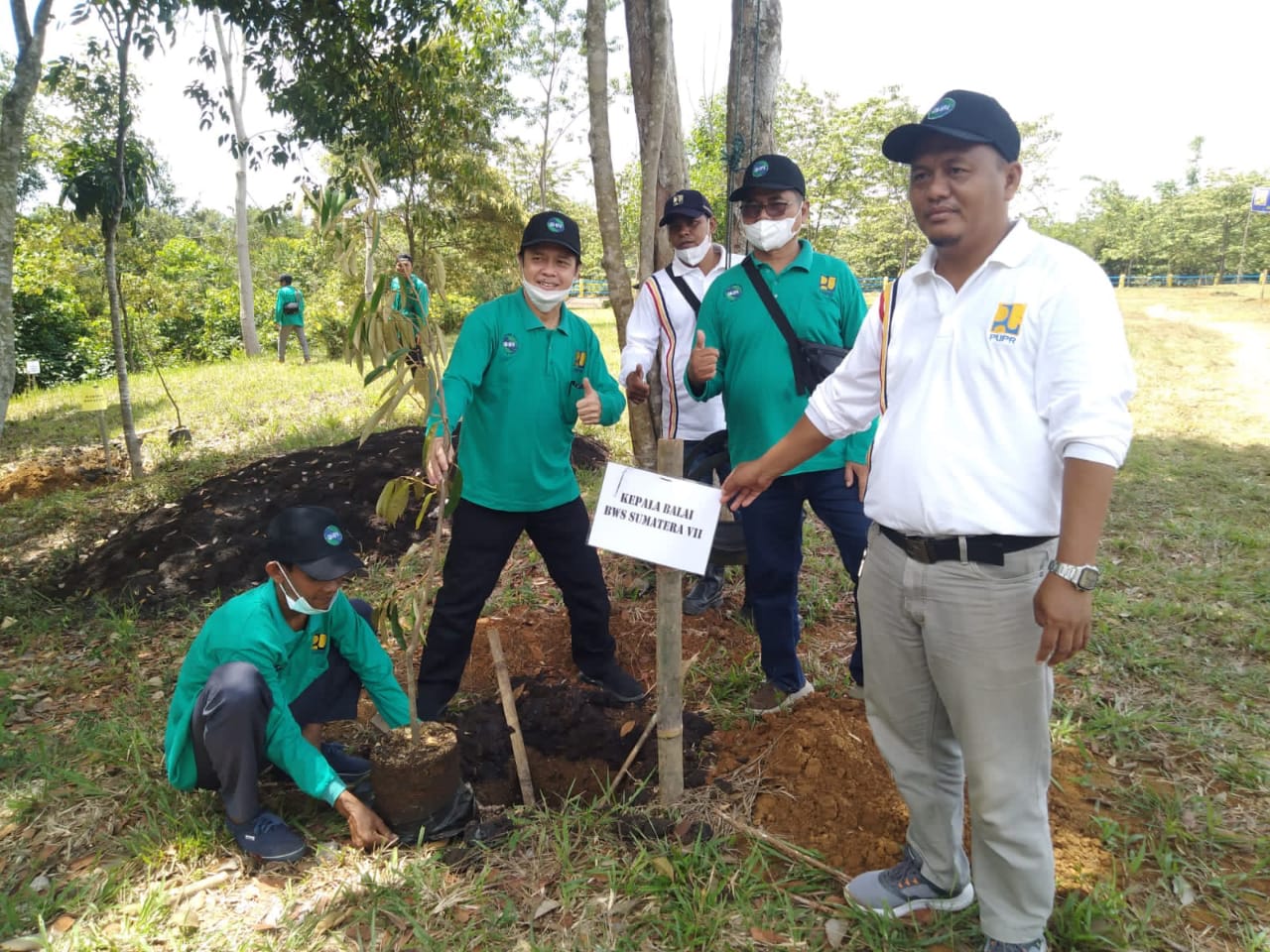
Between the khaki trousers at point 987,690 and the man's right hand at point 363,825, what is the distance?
1582mm

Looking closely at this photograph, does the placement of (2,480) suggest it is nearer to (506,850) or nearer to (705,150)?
(506,850)

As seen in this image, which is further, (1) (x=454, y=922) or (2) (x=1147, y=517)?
(2) (x=1147, y=517)

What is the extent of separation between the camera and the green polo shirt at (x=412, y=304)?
2.19 metres

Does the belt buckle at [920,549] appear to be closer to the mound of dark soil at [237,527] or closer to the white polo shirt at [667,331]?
the white polo shirt at [667,331]

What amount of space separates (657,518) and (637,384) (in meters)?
1.19

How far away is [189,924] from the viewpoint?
7.11 feet

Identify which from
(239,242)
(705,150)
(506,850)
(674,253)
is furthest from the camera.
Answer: (239,242)

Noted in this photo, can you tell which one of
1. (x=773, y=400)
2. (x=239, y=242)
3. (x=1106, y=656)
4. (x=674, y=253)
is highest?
(x=239, y=242)

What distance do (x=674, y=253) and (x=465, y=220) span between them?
12.4m

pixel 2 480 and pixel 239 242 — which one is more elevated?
pixel 239 242

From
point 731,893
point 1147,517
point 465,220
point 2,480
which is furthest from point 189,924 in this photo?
point 465,220

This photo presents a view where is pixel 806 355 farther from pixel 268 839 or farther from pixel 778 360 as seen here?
pixel 268 839

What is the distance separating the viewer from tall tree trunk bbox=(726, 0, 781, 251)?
155 inches

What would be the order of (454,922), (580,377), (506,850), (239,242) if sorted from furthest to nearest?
(239,242) < (580,377) < (506,850) < (454,922)
